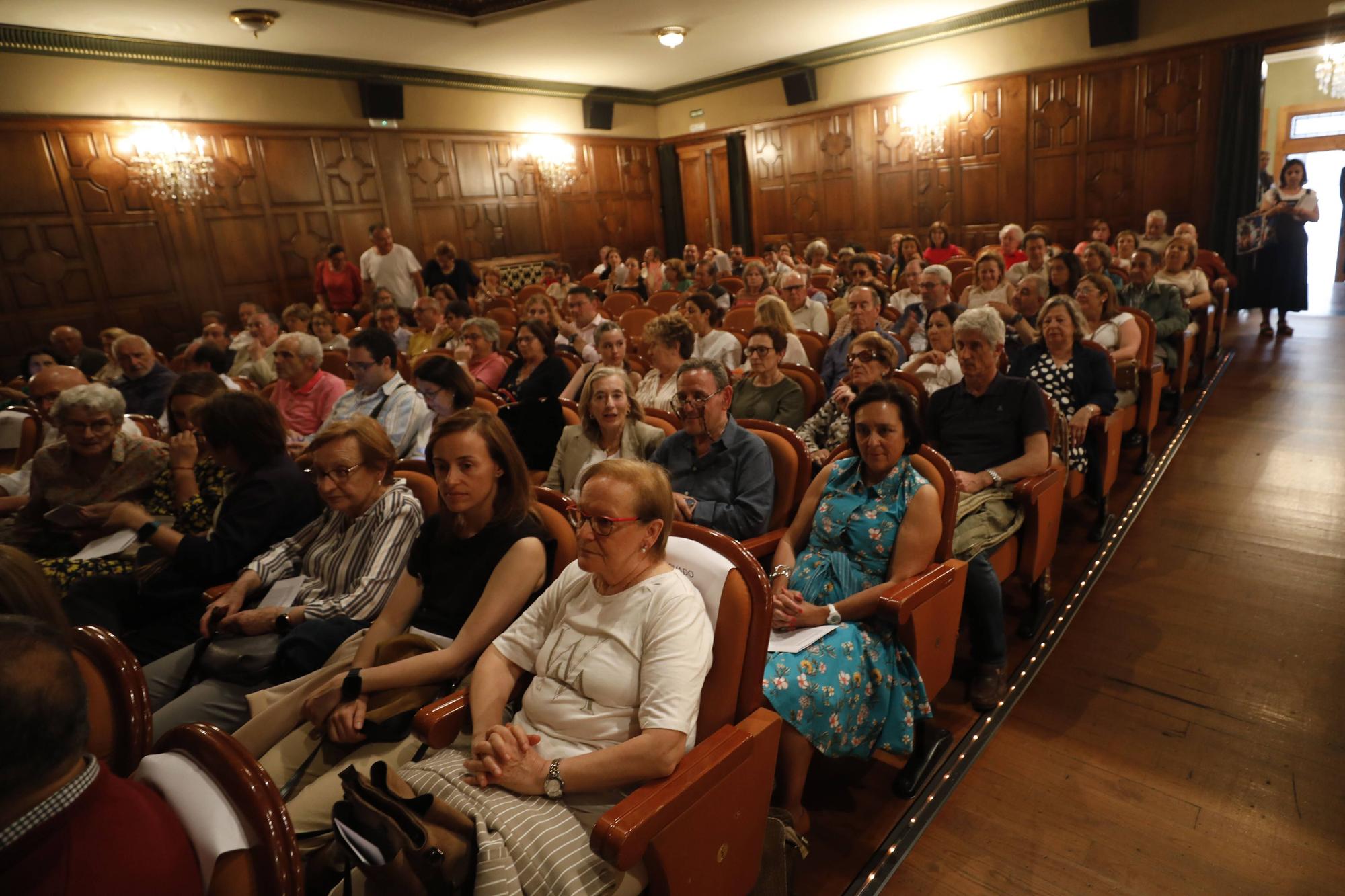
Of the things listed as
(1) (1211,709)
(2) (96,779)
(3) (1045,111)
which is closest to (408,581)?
(2) (96,779)

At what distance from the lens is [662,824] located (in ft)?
4.13

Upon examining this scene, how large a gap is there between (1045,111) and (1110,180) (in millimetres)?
1173

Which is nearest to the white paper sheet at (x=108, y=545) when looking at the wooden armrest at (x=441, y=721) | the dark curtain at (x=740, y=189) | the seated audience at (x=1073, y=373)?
the wooden armrest at (x=441, y=721)

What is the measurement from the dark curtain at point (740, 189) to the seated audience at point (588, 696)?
11.2 metres

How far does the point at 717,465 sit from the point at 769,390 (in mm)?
996

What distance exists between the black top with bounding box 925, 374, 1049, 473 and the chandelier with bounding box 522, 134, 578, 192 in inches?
389

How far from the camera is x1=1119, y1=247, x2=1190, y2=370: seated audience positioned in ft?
14.9

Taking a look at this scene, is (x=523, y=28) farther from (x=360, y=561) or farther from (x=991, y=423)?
(x=360, y=561)

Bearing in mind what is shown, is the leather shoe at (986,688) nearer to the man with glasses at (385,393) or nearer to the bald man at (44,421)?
the man with glasses at (385,393)

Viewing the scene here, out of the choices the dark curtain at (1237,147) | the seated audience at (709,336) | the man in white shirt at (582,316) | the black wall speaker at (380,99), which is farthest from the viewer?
the black wall speaker at (380,99)

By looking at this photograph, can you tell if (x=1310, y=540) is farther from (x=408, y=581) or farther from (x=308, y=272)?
(x=308, y=272)

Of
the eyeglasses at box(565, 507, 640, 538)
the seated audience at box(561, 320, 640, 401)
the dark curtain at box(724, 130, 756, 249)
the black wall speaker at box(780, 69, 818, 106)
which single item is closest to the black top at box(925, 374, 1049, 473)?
the seated audience at box(561, 320, 640, 401)

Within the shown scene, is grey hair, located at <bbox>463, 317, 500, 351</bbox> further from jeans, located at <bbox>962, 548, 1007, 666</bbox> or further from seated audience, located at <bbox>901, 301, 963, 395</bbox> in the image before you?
jeans, located at <bbox>962, 548, 1007, 666</bbox>

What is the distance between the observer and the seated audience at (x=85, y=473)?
273cm
